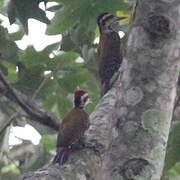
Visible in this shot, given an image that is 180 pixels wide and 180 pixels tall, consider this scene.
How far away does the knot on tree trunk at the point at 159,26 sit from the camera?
1.92 meters

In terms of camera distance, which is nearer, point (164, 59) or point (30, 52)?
point (164, 59)

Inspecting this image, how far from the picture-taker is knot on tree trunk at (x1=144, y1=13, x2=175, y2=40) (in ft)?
6.31

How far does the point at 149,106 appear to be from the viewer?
1.83 m

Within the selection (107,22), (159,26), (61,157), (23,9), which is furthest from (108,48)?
(159,26)

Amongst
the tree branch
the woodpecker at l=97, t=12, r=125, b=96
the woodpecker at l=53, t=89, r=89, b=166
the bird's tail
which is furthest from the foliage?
the tree branch

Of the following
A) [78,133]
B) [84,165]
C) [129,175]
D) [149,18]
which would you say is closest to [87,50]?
[78,133]

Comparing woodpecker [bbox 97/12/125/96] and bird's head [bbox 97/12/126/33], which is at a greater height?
bird's head [bbox 97/12/126/33]

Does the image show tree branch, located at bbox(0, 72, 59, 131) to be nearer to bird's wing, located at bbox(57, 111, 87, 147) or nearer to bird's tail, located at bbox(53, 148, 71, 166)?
bird's tail, located at bbox(53, 148, 71, 166)

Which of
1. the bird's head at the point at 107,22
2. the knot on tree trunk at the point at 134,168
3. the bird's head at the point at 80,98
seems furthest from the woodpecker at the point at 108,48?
the knot on tree trunk at the point at 134,168

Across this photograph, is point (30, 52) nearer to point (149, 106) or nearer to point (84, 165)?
point (84, 165)

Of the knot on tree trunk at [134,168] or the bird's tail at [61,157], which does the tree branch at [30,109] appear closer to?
the bird's tail at [61,157]

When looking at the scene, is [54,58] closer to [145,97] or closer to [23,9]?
[23,9]

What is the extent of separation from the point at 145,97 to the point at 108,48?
9.00 feet

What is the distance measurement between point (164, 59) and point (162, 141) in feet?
0.92
